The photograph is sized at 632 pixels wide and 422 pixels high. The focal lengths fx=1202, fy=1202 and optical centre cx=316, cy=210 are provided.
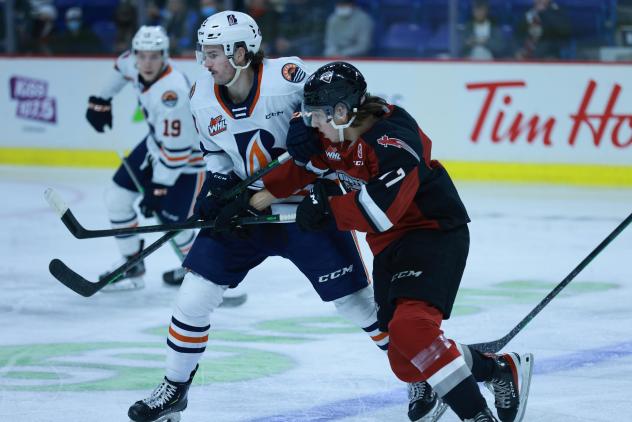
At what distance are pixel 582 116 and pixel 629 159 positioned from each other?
44 centimetres

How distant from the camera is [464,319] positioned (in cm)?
482

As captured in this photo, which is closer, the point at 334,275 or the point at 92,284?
the point at 334,275

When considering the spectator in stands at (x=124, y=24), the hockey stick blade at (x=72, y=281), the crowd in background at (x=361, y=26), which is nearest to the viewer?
the hockey stick blade at (x=72, y=281)

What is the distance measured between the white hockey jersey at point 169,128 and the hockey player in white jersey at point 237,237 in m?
1.78

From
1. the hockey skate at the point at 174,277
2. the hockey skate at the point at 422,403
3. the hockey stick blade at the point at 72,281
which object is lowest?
the hockey skate at the point at 174,277

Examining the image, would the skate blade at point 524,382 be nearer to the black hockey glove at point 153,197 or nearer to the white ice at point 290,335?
the white ice at point 290,335

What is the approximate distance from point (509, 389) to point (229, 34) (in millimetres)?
1301

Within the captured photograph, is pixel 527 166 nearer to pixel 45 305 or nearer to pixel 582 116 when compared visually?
pixel 582 116

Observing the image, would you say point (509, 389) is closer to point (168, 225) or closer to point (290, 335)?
point (168, 225)

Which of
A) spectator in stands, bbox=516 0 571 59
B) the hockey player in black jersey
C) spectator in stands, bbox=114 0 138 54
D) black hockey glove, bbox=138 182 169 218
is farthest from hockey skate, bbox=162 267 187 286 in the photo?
spectator in stands, bbox=114 0 138 54

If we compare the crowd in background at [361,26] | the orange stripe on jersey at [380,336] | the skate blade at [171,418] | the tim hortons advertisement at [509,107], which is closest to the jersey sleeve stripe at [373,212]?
the orange stripe on jersey at [380,336]

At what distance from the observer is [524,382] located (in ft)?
11.3

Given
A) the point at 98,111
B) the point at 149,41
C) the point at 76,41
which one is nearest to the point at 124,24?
the point at 76,41

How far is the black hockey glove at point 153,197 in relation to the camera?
5531 mm
